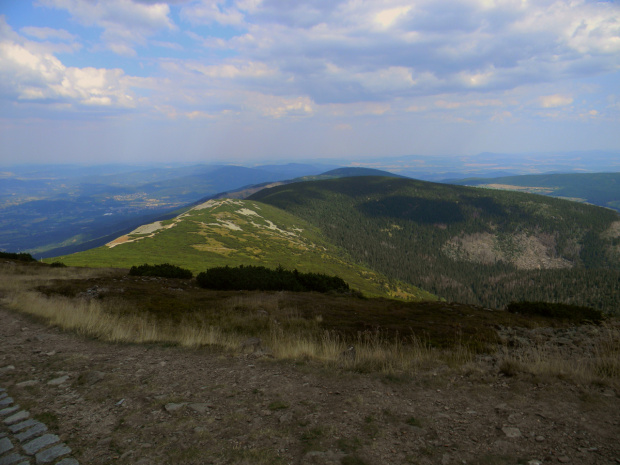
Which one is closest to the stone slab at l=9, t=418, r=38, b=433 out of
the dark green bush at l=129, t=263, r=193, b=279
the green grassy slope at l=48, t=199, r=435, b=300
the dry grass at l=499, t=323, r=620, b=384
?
the dry grass at l=499, t=323, r=620, b=384

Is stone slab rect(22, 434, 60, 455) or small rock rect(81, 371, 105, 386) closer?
stone slab rect(22, 434, 60, 455)

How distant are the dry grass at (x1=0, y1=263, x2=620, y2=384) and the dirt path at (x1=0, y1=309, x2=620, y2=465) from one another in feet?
2.01

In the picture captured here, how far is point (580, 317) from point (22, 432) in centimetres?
2348

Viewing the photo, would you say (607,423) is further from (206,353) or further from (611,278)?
(611,278)

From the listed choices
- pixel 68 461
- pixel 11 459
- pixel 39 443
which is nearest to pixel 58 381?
pixel 39 443

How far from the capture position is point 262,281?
28.3 metres

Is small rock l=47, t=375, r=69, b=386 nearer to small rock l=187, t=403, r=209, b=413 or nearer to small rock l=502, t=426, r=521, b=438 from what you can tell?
small rock l=187, t=403, r=209, b=413

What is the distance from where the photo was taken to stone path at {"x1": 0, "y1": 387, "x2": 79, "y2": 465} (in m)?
4.30

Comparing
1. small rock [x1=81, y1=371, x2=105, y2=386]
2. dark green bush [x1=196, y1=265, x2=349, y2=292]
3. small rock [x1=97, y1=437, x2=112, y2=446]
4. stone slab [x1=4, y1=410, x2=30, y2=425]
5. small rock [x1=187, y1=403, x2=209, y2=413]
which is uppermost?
small rock [x1=97, y1=437, x2=112, y2=446]

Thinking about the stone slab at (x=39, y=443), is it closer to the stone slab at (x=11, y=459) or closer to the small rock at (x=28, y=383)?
the stone slab at (x=11, y=459)

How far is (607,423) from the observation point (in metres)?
4.92

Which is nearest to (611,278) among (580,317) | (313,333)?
(580,317)

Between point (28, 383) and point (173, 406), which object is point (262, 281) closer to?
point (28, 383)

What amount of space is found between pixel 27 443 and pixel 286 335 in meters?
7.41
